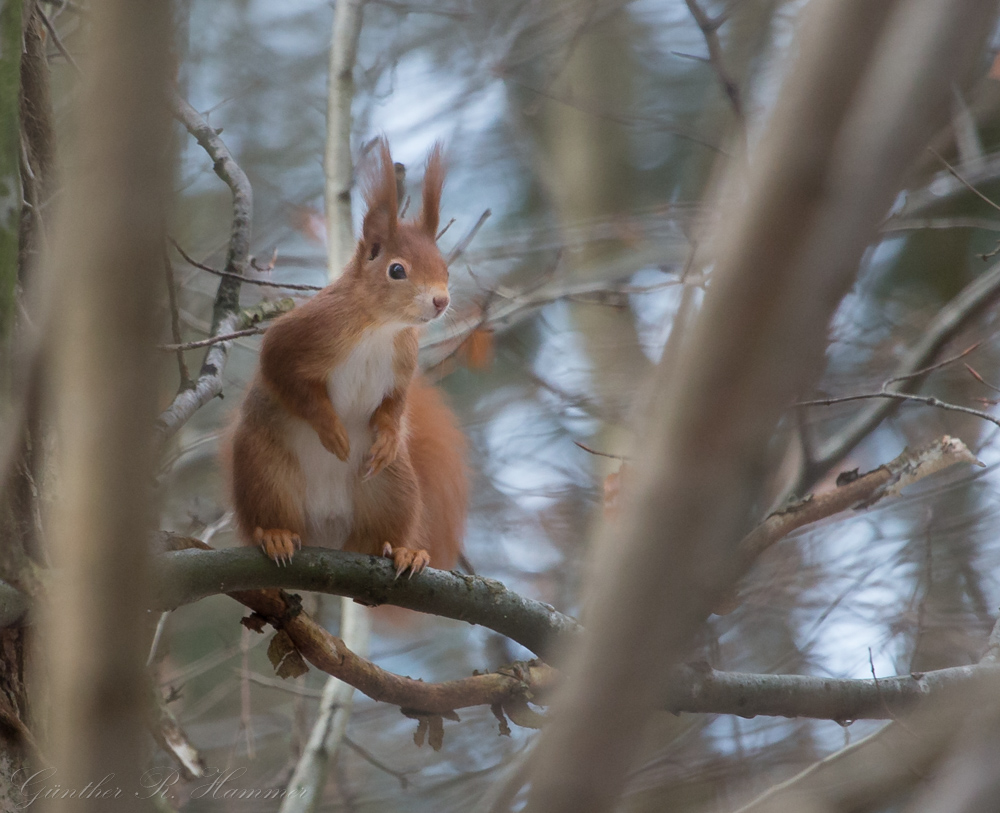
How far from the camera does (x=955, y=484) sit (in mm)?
2750

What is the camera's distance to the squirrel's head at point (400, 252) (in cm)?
196

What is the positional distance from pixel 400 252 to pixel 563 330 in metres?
2.00

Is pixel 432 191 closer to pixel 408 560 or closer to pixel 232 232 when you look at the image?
pixel 232 232

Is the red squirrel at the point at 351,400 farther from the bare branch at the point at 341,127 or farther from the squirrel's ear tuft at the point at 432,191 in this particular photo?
the bare branch at the point at 341,127

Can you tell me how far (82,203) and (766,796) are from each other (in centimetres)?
153

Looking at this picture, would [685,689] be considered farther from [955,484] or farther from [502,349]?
[502,349]

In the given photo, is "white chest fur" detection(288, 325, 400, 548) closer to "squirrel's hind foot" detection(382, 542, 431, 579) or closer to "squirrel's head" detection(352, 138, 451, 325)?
"squirrel's head" detection(352, 138, 451, 325)

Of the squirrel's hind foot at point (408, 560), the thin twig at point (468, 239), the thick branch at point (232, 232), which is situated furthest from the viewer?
the thin twig at point (468, 239)

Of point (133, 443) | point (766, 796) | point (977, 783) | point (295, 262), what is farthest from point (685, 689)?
point (295, 262)

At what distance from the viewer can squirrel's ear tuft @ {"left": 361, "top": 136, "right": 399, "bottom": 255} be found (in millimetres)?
2008

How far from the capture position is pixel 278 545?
1.62m

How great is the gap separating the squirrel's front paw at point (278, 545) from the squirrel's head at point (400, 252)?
511 millimetres

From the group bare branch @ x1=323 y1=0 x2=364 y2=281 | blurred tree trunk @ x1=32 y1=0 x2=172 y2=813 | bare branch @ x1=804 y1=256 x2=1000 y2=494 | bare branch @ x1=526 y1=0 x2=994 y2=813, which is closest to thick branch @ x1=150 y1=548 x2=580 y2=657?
bare branch @ x1=804 y1=256 x2=1000 y2=494

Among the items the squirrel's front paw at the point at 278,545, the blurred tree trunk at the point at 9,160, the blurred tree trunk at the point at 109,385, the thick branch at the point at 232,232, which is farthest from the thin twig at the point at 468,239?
the blurred tree trunk at the point at 109,385
